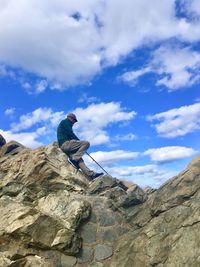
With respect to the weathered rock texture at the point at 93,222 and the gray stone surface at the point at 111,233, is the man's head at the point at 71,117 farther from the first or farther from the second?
the gray stone surface at the point at 111,233

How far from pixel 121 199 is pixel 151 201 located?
1.66m

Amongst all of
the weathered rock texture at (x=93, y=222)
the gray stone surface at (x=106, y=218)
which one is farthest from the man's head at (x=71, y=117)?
the gray stone surface at (x=106, y=218)

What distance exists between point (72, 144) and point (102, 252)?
7.23 metres

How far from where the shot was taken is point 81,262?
15.1 metres

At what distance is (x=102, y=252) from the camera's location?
15.5 metres

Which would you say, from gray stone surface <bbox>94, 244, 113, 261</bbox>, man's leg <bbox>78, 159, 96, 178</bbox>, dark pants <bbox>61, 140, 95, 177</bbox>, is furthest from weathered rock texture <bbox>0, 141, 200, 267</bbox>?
dark pants <bbox>61, 140, 95, 177</bbox>

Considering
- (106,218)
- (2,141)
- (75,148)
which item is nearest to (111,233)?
(106,218)

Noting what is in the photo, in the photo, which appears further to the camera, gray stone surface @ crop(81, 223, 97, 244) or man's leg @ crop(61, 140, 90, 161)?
man's leg @ crop(61, 140, 90, 161)

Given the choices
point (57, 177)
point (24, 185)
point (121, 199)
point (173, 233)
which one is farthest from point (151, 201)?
point (24, 185)

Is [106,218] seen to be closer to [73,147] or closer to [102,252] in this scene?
[102,252]

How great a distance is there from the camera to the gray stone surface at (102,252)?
605 inches

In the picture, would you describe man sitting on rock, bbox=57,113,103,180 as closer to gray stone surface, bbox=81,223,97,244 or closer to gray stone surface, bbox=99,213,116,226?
gray stone surface, bbox=99,213,116,226

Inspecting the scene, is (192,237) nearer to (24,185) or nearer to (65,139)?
(24,185)

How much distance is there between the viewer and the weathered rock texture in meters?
13.7
